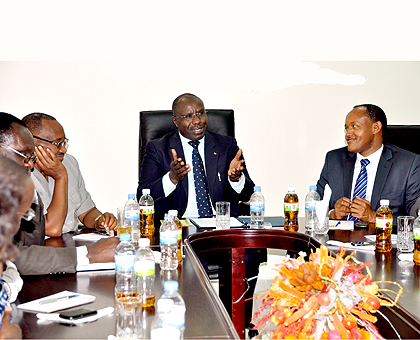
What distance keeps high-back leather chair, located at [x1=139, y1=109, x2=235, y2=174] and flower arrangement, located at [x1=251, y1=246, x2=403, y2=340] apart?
2232mm

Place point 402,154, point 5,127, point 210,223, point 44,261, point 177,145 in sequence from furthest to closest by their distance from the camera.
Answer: point 177,145 < point 402,154 < point 210,223 < point 5,127 < point 44,261

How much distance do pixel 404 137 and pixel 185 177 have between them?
1.57 metres

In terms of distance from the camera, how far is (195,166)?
3.45 meters

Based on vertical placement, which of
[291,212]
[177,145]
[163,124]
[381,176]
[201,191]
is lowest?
[291,212]

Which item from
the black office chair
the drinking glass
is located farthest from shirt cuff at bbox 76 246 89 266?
the black office chair

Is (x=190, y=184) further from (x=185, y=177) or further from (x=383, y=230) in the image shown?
(x=383, y=230)

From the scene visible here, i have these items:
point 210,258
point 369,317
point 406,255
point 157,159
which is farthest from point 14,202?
point 157,159

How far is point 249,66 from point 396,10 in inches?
56.0

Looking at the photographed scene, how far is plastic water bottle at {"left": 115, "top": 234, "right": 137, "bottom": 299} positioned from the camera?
1458 millimetres

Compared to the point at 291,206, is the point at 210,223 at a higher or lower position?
lower

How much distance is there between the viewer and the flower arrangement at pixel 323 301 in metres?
1.18

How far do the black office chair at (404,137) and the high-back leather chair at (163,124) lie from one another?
44.0 inches

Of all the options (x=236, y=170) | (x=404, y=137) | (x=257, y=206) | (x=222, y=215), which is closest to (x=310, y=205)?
(x=257, y=206)

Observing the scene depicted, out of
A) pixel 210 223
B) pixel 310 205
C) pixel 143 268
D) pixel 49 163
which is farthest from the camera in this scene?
pixel 210 223
